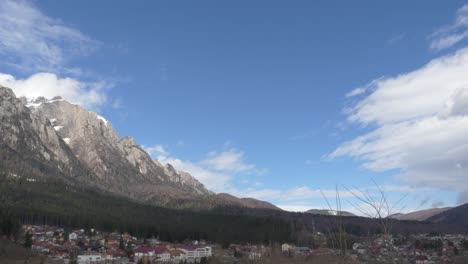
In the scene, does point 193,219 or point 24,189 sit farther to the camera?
point 193,219

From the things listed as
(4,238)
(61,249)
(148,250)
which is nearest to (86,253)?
(61,249)

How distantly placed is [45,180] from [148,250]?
94520 mm

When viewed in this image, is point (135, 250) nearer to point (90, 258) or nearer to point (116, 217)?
point (90, 258)

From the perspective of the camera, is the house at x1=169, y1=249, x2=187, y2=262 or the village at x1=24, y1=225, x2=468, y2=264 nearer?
the village at x1=24, y1=225, x2=468, y2=264

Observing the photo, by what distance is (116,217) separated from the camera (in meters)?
124

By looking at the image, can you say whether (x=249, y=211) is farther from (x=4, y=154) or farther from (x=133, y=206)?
(x=4, y=154)

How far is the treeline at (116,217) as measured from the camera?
4309 inches

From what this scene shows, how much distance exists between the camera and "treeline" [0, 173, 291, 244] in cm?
10944

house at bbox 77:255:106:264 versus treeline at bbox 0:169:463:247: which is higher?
treeline at bbox 0:169:463:247

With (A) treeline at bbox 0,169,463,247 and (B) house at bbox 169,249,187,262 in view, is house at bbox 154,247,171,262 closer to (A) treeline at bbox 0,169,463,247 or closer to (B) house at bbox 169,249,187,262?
(B) house at bbox 169,249,187,262

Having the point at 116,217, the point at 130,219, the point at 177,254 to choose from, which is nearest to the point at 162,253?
the point at 177,254

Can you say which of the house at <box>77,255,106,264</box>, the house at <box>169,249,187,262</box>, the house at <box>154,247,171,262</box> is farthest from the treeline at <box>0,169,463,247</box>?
the house at <box>77,255,106,264</box>

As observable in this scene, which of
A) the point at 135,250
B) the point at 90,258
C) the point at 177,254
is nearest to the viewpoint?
the point at 90,258

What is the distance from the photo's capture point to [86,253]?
79.1 m
